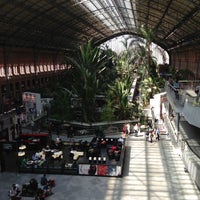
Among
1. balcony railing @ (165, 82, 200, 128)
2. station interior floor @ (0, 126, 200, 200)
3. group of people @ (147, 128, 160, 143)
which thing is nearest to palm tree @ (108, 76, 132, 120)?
group of people @ (147, 128, 160, 143)

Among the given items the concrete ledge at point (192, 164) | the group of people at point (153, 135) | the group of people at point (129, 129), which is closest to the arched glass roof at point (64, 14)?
the group of people at point (153, 135)

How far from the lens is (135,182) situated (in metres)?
14.3

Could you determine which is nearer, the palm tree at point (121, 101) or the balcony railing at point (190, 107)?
the balcony railing at point (190, 107)

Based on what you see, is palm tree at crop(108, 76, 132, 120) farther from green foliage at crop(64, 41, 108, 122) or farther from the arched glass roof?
the arched glass roof

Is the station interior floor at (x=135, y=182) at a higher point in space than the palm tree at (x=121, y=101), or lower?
lower

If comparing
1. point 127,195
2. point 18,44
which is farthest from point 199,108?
point 18,44

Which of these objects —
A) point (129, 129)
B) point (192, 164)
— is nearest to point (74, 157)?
point (129, 129)

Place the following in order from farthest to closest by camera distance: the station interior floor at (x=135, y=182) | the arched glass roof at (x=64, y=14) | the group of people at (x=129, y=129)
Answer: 1. the arched glass roof at (x=64, y=14)
2. the group of people at (x=129, y=129)
3. the station interior floor at (x=135, y=182)

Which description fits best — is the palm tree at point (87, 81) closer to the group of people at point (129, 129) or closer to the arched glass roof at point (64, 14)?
the group of people at point (129, 129)

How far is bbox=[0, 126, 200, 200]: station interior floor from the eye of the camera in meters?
12.9

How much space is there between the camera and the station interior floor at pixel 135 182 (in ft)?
42.4

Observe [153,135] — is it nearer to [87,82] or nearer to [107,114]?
[107,114]

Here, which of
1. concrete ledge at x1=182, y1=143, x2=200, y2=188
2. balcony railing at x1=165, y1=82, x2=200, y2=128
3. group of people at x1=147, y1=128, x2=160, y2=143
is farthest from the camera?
group of people at x1=147, y1=128, x2=160, y2=143

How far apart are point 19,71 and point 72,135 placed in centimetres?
1899
